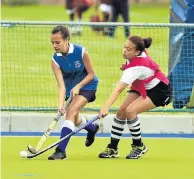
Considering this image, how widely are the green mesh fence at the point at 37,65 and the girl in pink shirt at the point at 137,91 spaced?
2.18 m

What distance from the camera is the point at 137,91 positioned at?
11922 mm

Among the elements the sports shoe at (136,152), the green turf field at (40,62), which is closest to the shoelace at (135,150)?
the sports shoe at (136,152)

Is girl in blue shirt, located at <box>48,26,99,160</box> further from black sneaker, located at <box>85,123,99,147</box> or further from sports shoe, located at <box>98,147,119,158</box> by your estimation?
sports shoe, located at <box>98,147,119,158</box>

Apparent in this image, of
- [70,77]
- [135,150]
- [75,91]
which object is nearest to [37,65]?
[70,77]

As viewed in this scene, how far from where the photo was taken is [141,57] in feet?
38.4

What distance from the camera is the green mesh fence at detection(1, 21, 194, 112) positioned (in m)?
14.3

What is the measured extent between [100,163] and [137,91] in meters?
0.98

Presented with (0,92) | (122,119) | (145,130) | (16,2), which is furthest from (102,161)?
(16,2)

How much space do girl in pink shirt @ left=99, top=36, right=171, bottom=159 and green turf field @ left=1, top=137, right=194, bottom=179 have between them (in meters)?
0.18

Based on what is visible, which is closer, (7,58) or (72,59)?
(72,59)

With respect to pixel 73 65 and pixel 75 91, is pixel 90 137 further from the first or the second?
pixel 73 65

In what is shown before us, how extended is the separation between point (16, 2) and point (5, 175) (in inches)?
1251

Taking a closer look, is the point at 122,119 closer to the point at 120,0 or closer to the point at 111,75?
the point at 111,75

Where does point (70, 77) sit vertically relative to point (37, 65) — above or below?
above
